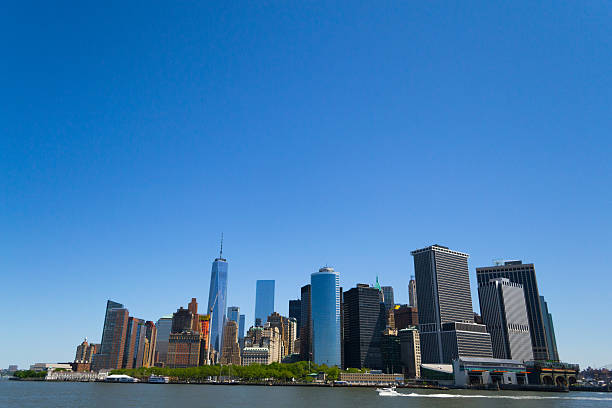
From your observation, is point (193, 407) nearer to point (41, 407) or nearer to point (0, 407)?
point (41, 407)

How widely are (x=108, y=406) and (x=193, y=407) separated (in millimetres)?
17977

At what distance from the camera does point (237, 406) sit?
9444 centimetres

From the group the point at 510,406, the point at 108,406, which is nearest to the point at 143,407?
the point at 108,406

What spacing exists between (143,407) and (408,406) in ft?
184

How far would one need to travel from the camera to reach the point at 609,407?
108 m

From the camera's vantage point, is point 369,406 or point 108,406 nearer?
point 108,406

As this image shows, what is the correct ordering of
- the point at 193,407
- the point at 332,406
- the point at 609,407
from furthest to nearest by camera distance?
the point at 609,407, the point at 332,406, the point at 193,407

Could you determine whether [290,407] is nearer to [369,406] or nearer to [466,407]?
[369,406]

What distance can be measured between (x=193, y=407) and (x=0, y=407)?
127 feet

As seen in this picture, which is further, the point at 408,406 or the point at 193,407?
the point at 408,406

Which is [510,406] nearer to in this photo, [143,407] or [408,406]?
[408,406]

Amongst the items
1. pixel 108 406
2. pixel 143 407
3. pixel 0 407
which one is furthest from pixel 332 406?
pixel 0 407

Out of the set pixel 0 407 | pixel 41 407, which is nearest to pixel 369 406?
pixel 41 407

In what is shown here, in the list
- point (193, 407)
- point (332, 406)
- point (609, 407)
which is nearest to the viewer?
point (193, 407)
